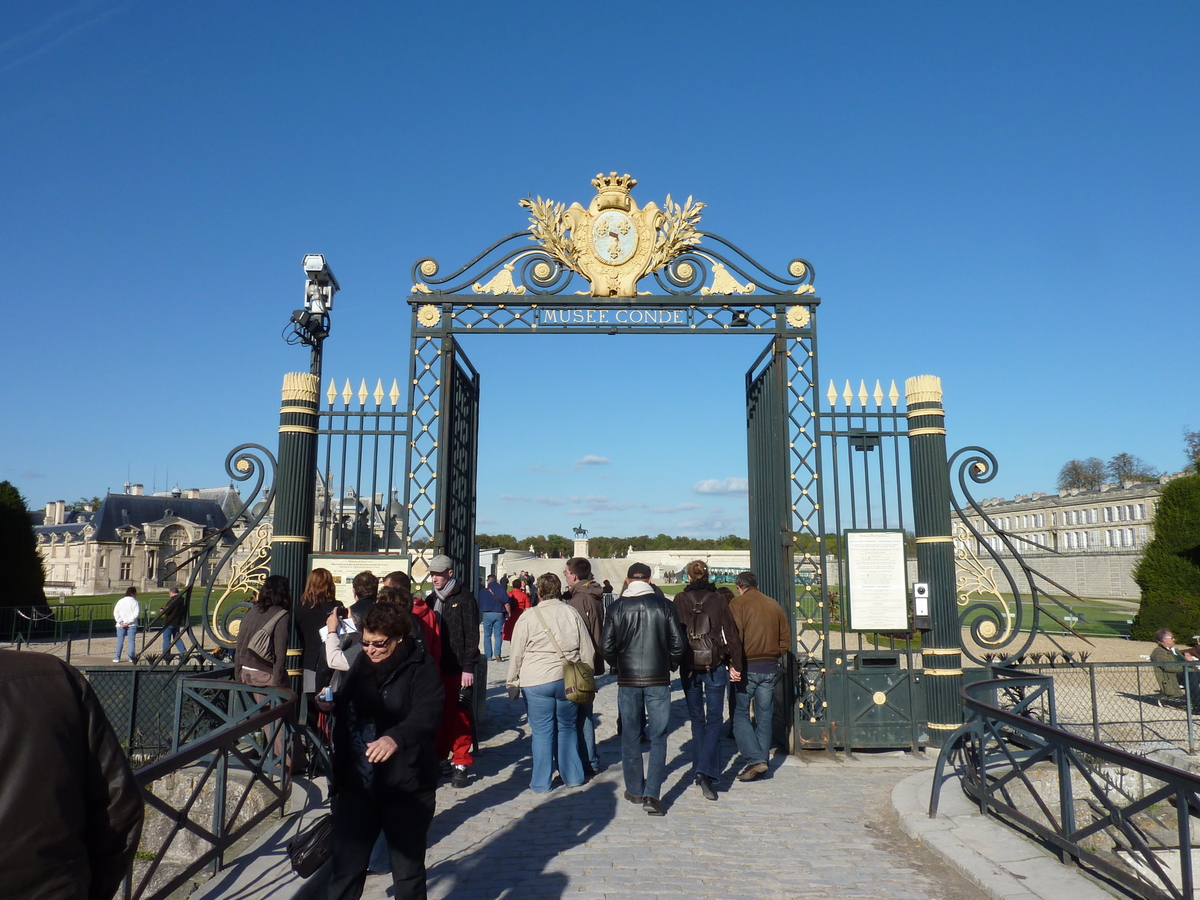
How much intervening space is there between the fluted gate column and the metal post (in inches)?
232

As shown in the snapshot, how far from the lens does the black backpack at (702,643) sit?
21.8 feet

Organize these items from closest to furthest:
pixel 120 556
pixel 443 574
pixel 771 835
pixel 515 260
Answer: pixel 771 835
pixel 443 574
pixel 515 260
pixel 120 556

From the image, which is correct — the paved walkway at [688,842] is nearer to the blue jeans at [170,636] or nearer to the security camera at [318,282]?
the blue jeans at [170,636]

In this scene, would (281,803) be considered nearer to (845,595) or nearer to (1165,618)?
(845,595)

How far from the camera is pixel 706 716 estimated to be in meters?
6.81

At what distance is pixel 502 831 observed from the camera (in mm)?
5641

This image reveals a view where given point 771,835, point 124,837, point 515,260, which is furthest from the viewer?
point 515,260

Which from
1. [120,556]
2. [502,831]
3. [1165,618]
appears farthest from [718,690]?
[120,556]

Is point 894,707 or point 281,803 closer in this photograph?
point 281,803

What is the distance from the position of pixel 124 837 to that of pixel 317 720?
220 inches

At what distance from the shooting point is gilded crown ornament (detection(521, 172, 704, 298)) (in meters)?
8.61

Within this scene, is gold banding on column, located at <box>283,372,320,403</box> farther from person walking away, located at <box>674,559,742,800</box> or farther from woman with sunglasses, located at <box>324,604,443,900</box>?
woman with sunglasses, located at <box>324,604,443,900</box>

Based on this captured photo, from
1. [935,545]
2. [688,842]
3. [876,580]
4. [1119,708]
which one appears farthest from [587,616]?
[1119,708]

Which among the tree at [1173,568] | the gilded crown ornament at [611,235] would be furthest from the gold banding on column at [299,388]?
the tree at [1173,568]
